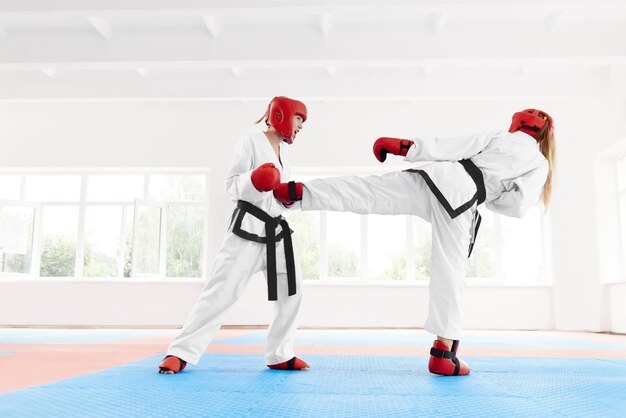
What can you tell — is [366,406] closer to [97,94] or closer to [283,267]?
[283,267]

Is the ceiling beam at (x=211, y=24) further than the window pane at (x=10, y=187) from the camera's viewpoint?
No

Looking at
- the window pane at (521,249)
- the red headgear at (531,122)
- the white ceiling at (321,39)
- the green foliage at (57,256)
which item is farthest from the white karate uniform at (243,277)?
the green foliage at (57,256)

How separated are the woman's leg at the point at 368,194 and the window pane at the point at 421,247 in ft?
18.7

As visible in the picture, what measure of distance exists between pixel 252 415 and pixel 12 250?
311 inches

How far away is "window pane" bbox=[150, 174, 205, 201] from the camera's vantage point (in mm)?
8414

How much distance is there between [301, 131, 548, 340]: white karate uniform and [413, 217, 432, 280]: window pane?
18.1 ft

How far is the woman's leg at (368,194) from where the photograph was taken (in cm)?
239

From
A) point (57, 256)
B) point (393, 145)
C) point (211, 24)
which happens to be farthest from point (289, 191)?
point (57, 256)

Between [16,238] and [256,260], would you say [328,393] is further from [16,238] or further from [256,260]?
[16,238]

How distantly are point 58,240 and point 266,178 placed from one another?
7.24 meters

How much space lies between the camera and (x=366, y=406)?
1.74 meters

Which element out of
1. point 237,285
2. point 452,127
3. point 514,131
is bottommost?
point 237,285

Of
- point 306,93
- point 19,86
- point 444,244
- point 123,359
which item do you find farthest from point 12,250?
point 444,244

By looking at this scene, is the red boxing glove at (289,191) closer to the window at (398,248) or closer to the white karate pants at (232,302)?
the white karate pants at (232,302)
